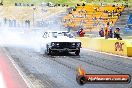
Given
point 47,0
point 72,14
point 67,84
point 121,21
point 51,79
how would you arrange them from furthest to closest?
point 47,0 → point 72,14 → point 121,21 → point 51,79 → point 67,84

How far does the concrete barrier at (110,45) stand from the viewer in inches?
905

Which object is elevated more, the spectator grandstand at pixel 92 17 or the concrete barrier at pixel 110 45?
the concrete barrier at pixel 110 45

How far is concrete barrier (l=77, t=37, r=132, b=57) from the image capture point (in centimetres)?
2298

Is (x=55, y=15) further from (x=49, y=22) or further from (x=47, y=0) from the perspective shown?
(x=47, y=0)

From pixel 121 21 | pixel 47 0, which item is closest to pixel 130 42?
pixel 121 21

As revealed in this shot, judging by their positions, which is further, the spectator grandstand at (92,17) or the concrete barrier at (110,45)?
the spectator grandstand at (92,17)

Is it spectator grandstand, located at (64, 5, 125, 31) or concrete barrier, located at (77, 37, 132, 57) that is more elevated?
concrete barrier, located at (77, 37, 132, 57)

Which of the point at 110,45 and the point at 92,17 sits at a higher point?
the point at 110,45

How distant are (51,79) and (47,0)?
8357 centimetres

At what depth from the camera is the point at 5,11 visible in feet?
266

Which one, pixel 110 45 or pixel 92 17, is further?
pixel 92 17


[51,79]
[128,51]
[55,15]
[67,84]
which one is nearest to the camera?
[67,84]

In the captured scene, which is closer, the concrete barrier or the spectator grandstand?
the concrete barrier

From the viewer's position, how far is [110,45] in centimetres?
2655
